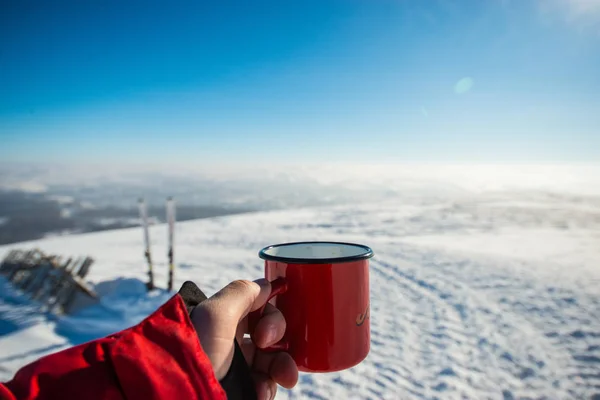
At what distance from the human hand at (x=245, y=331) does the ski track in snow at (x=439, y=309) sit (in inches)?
70.2

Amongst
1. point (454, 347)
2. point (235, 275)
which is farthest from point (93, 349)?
point (235, 275)

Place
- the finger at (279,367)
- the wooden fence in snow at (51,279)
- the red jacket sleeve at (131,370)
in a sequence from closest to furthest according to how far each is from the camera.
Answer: the red jacket sleeve at (131,370) → the finger at (279,367) → the wooden fence in snow at (51,279)

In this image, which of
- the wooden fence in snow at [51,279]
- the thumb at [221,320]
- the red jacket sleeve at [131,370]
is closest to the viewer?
the red jacket sleeve at [131,370]

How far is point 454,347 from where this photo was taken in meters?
3.50

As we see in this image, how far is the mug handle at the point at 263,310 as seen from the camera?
42.8 inches

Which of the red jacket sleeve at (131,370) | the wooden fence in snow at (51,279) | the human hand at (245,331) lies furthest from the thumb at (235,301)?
the wooden fence in snow at (51,279)

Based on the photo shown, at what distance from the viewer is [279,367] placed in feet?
4.03

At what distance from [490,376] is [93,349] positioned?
342 centimetres

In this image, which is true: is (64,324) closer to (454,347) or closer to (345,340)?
(345,340)

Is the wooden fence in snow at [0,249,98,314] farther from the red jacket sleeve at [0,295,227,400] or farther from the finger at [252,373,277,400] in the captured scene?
the red jacket sleeve at [0,295,227,400]

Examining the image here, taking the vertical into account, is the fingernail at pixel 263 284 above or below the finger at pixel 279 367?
above

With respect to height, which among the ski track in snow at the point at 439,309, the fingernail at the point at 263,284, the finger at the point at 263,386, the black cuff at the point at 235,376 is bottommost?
the ski track in snow at the point at 439,309

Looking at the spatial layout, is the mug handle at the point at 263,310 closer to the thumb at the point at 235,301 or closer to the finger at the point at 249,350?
the thumb at the point at 235,301

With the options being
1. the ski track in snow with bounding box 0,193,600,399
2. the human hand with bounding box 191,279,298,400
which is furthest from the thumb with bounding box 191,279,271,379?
the ski track in snow with bounding box 0,193,600,399
